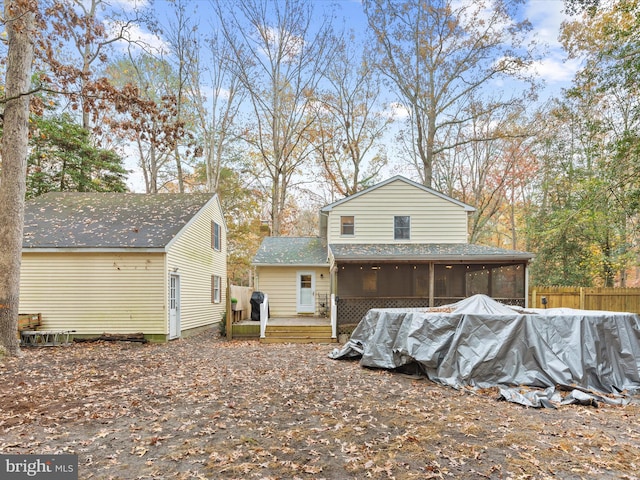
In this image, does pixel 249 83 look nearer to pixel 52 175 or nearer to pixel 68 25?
pixel 52 175

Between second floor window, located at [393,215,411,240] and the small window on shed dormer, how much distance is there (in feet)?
5.79

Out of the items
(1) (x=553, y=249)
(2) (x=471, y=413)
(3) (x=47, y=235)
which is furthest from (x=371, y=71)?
(2) (x=471, y=413)

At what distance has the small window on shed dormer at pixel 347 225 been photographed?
1592 centimetres

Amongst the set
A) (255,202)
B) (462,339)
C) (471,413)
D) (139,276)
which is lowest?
(471,413)

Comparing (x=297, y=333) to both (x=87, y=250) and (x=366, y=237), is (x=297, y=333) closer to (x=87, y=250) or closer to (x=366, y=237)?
(x=366, y=237)

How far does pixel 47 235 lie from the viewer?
476 inches

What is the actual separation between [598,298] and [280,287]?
467 inches

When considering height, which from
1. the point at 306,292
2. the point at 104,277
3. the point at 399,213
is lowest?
the point at 306,292

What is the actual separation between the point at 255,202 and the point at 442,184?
42.9ft

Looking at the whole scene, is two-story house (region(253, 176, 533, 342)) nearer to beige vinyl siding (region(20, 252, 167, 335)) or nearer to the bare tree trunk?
beige vinyl siding (region(20, 252, 167, 335))

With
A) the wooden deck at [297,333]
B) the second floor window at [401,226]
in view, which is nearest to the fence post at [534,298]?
the second floor window at [401,226]

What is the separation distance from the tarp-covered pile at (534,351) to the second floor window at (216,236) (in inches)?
468

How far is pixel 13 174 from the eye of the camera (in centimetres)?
884
